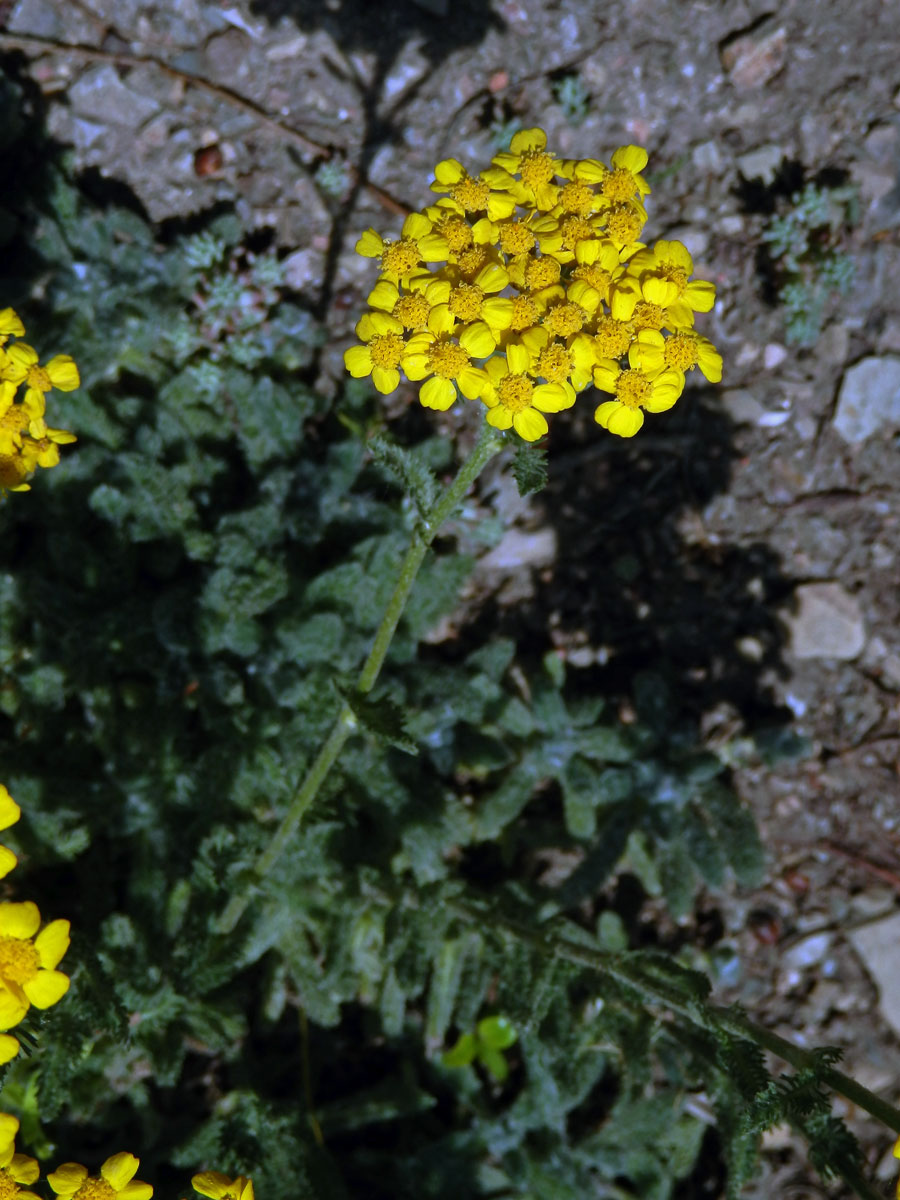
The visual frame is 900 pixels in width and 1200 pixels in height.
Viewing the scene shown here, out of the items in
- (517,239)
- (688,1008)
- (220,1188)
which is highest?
(517,239)

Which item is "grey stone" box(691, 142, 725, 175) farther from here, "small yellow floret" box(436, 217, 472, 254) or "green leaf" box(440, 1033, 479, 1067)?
"green leaf" box(440, 1033, 479, 1067)

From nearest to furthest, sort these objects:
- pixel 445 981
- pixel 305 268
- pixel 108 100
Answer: pixel 445 981, pixel 108 100, pixel 305 268

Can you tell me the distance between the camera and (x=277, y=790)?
157 inches

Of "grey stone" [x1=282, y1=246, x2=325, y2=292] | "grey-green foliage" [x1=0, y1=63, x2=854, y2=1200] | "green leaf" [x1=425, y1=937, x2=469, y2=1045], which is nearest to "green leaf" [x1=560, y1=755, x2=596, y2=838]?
"grey-green foliage" [x1=0, y1=63, x2=854, y2=1200]

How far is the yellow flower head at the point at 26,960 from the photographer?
2.52 metres

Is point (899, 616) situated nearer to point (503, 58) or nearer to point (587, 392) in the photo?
point (587, 392)

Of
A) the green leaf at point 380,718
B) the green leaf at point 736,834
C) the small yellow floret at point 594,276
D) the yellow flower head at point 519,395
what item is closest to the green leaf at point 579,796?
the green leaf at point 736,834

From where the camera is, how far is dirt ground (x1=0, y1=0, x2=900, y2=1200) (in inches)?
198

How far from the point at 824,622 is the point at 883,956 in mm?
1730

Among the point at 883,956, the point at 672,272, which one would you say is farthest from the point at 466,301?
the point at 883,956

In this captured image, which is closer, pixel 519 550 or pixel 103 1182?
pixel 103 1182

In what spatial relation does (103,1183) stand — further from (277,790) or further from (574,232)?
(574,232)

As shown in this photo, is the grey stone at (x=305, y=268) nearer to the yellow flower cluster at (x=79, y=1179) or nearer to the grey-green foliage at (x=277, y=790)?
the grey-green foliage at (x=277, y=790)

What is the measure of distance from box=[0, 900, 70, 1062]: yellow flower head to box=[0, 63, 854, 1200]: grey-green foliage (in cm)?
107
